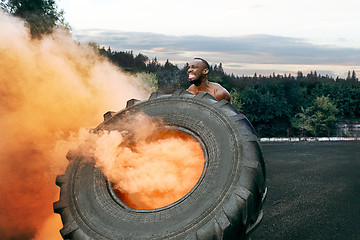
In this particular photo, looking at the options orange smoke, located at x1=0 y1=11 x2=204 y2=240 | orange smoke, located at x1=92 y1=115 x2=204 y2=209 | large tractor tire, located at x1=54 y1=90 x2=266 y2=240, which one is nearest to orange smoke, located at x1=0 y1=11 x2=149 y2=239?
orange smoke, located at x1=0 y1=11 x2=204 y2=240

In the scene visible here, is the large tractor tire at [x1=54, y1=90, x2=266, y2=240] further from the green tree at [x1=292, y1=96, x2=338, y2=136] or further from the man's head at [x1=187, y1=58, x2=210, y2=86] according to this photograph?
the green tree at [x1=292, y1=96, x2=338, y2=136]

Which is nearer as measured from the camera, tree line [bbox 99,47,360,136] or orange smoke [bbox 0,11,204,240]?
orange smoke [bbox 0,11,204,240]

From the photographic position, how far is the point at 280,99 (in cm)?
2433

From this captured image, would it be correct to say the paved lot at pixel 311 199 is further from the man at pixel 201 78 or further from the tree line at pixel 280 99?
the tree line at pixel 280 99

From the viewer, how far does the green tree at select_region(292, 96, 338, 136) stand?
2125cm

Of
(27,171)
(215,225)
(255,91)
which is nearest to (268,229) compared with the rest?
(215,225)

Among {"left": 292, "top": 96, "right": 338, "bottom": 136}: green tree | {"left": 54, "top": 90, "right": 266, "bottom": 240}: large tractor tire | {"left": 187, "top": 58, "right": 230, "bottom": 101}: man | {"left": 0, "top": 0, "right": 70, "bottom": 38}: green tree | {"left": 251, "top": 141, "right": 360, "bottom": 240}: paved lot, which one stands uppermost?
{"left": 0, "top": 0, "right": 70, "bottom": 38}: green tree

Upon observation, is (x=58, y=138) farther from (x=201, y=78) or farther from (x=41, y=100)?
(x=201, y=78)

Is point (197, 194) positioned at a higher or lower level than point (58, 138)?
higher

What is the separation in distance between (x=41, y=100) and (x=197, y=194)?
4110 millimetres

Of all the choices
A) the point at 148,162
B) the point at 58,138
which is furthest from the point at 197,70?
the point at 58,138

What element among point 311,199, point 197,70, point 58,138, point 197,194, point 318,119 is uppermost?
point 197,70

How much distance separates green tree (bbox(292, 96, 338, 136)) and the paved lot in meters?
9.82

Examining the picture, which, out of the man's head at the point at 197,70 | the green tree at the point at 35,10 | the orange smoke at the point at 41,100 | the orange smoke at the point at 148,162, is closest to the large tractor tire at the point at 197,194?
the orange smoke at the point at 148,162
